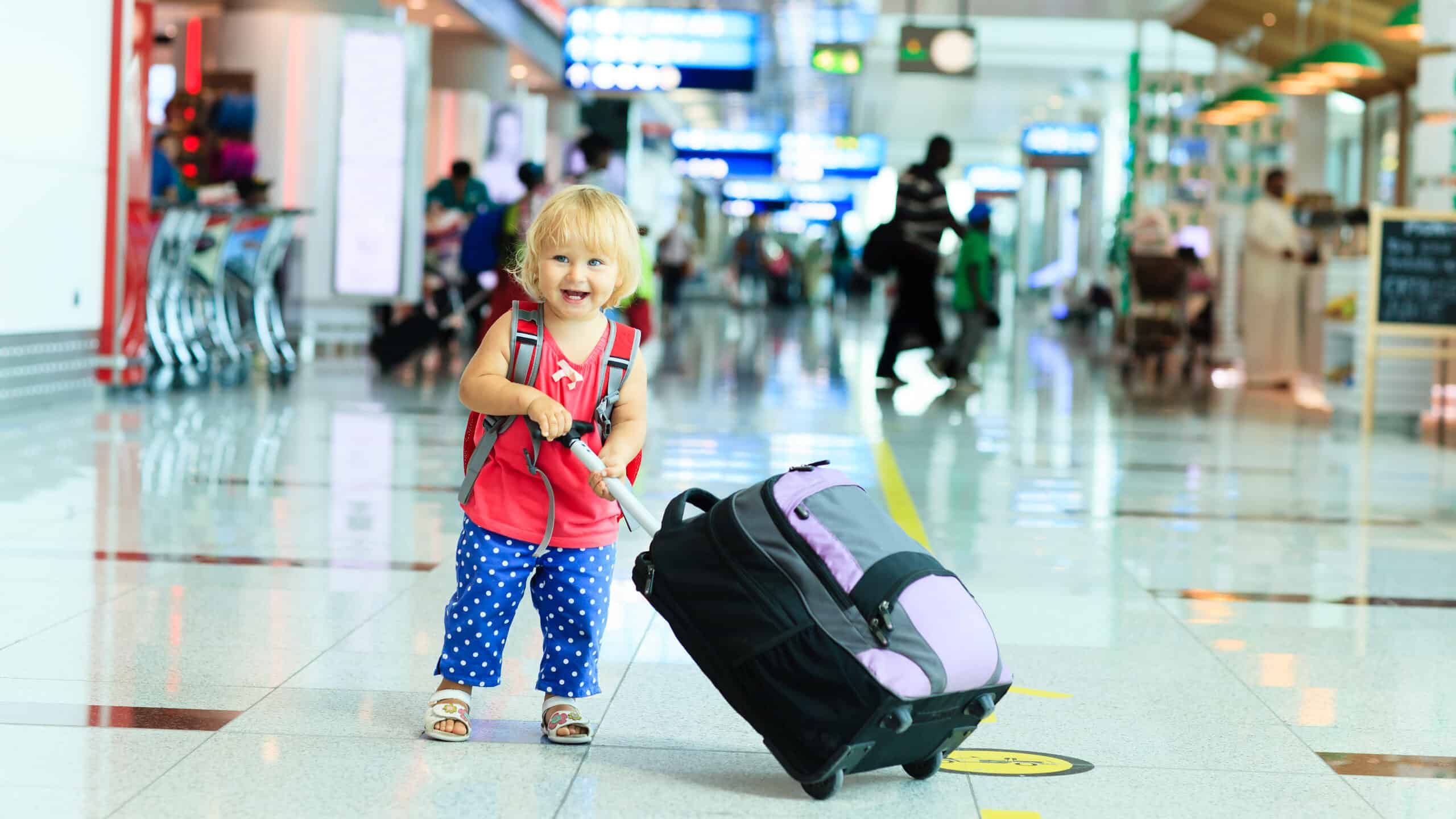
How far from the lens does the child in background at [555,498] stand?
10.5ft

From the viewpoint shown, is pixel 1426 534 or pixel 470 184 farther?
pixel 470 184

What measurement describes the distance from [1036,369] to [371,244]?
6.59 m

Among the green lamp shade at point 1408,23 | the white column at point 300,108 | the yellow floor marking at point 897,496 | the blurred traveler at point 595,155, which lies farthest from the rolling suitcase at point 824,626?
the white column at point 300,108

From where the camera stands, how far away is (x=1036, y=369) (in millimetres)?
17531

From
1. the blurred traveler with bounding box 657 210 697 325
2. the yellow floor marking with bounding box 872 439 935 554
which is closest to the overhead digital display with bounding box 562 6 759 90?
the yellow floor marking with bounding box 872 439 935 554

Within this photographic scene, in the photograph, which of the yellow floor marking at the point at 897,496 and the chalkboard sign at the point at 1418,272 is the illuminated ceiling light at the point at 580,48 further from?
the yellow floor marking at the point at 897,496

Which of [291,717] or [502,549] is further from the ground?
[502,549]

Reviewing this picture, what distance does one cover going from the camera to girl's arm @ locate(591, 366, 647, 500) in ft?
10.1

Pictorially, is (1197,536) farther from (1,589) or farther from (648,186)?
(648,186)

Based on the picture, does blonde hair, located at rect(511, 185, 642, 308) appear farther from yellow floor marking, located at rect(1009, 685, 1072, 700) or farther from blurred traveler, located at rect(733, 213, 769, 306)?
blurred traveler, located at rect(733, 213, 769, 306)

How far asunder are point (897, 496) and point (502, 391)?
401cm

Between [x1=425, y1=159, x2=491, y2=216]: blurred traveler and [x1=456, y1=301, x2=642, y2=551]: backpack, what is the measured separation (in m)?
13.4

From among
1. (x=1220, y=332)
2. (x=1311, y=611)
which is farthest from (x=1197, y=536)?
(x=1220, y=332)

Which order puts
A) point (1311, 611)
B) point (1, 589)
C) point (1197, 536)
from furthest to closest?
point (1197, 536), point (1311, 611), point (1, 589)
